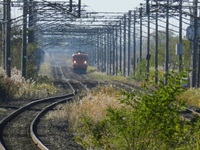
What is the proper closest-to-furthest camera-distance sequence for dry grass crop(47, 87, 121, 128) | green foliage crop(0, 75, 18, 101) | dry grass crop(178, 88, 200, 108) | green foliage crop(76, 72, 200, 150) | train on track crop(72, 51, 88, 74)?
green foliage crop(76, 72, 200, 150)
dry grass crop(47, 87, 121, 128)
dry grass crop(178, 88, 200, 108)
green foliage crop(0, 75, 18, 101)
train on track crop(72, 51, 88, 74)

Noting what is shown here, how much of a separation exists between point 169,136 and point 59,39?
10458 centimetres

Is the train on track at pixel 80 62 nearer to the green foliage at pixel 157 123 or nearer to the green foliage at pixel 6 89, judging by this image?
the green foliage at pixel 6 89

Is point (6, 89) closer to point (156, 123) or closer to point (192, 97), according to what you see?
point (192, 97)

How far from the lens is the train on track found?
88562mm

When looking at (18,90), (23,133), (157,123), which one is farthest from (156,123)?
(18,90)

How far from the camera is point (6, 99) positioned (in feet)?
110

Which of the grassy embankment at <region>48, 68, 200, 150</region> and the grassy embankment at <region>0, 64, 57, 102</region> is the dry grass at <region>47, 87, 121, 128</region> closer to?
the grassy embankment at <region>48, 68, 200, 150</region>

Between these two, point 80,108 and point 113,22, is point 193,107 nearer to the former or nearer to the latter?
point 80,108

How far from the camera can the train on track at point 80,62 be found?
88562mm

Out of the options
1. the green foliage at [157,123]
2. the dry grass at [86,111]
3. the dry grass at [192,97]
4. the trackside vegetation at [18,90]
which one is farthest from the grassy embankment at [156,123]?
the trackside vegetation at [18,90]

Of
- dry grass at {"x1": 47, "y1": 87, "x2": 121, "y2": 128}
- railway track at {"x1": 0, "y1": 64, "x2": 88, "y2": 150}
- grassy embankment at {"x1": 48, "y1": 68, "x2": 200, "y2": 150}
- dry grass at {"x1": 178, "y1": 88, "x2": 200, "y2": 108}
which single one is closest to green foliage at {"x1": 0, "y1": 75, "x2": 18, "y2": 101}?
railway track at {"x1": 0, "y1": 64, "x2": 88, "y2": 150}

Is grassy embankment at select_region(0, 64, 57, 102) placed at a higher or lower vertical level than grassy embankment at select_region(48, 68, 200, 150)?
lower

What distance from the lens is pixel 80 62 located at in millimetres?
89312

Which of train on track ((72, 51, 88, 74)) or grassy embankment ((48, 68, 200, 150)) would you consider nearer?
grassy embankment ((48, 68, 200, 150))
